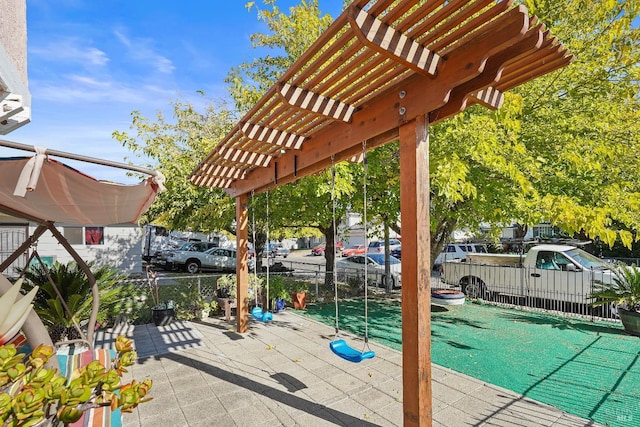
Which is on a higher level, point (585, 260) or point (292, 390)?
point (585, 260)

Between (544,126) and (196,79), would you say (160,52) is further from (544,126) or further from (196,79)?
(544,126)

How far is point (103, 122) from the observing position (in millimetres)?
11734

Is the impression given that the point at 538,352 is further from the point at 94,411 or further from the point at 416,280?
the point at 94,411

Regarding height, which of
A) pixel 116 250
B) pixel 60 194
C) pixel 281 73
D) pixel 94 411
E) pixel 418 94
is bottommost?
pixel 94 411

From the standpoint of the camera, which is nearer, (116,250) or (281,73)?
(281,73)

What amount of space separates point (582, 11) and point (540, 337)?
5734mm

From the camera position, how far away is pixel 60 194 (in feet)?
10.9

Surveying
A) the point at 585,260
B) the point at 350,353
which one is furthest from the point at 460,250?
the point at 350,353

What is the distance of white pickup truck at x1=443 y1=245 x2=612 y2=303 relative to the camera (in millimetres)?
8578

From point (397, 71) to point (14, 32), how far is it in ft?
10.6

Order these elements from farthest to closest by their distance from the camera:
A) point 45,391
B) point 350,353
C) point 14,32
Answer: point 350,353 → point 14,32 → point 45,391

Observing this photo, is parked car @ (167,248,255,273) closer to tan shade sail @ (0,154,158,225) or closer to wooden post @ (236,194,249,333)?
wooden post @ (236,194,249,333)

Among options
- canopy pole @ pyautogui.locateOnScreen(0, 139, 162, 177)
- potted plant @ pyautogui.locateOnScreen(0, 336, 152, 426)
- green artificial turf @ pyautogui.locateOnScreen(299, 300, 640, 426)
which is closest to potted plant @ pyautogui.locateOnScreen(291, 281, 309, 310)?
green artificial turf @ pyautogui.locateOnScreen(299, 300, 640, 426)

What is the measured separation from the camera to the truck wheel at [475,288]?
34.6ft
